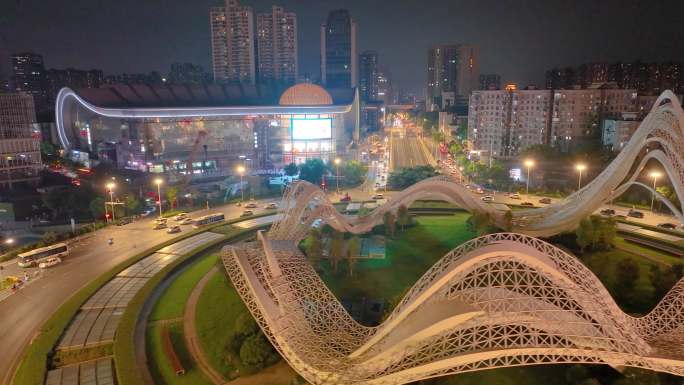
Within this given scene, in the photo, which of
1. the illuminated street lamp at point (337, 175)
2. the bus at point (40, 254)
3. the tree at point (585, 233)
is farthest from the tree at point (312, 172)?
the tree at point (585, 233)

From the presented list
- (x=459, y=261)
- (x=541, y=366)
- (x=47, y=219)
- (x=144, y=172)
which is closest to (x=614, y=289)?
(x=541, y=366)

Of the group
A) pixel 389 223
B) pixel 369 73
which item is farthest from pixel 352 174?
pixel 369 73

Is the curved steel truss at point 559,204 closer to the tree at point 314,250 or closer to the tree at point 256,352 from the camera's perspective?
the tree at point 314,250

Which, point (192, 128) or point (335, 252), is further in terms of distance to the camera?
point (192, 128)

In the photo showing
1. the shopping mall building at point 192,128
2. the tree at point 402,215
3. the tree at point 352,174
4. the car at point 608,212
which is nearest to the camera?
the tree at point 402,215

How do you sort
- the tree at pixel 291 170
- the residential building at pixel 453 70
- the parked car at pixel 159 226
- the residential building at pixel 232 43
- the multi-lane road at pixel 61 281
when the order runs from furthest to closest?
the residential building at pixel 453 70 < the residential building at pixel 232 43 < the tree at pixel 291 170 < the parked car at pixel 159 226 < the multi-lane road at pixel 61 281

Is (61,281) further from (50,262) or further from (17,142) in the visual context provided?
(17,142)
